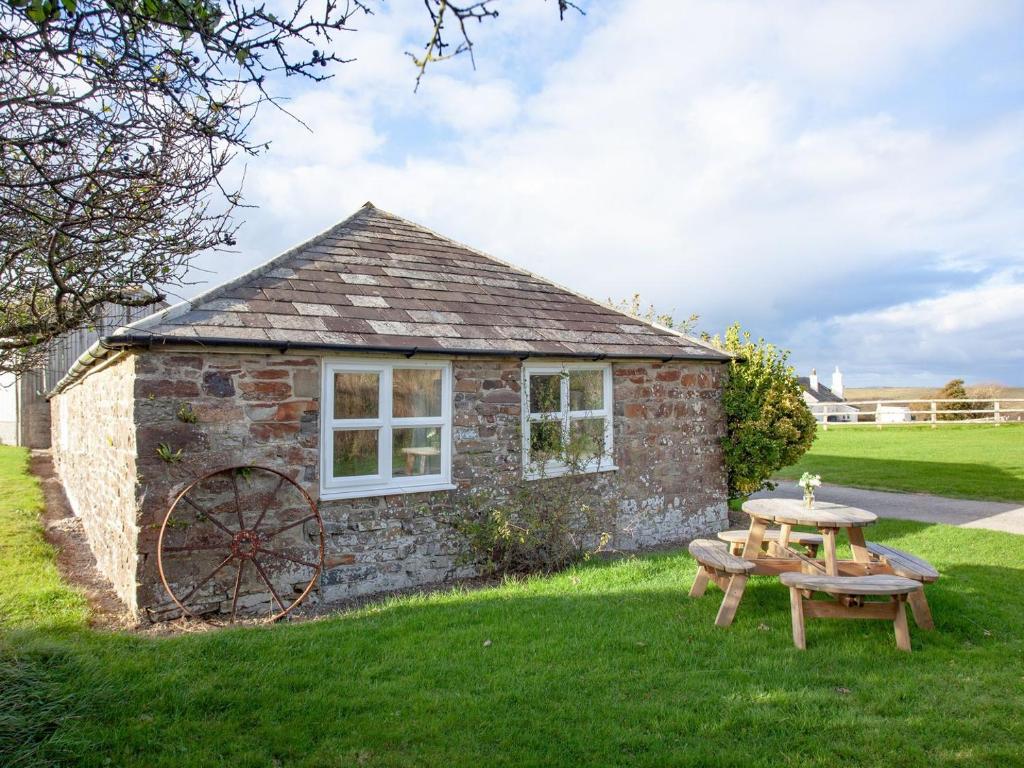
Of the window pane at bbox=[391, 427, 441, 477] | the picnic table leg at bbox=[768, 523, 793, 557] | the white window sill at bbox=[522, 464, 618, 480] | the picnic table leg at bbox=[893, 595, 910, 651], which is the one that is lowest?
the picnic table leg at bbox=[893, 595, 910, 651]

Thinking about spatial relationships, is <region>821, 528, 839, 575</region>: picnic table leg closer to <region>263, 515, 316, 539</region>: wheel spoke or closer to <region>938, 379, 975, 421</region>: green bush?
<region>263, 515, 316, 539</region>: wheel spoke

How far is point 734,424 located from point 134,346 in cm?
864

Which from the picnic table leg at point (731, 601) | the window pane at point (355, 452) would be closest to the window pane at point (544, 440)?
the window pane at point (355, 452)

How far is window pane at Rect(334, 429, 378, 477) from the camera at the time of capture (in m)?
7.68

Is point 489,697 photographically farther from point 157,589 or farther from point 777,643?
point 157,589

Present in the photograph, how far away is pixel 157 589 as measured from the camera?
6.61 metres

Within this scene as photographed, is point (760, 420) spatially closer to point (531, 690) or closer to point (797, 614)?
point (797, 614)

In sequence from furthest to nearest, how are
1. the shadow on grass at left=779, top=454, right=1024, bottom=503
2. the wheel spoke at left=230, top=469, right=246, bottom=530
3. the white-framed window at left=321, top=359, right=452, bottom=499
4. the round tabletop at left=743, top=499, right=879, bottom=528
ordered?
the shadow on grass at left=779, top=454, right=1024, bottom=503 → the white-framed window at left=321, top=359, right=452, bottom=499 → the wheel spoke at left=230, top=469, right=246, bottom=530 → the round tabletop at left=743, top=499, right=879, bottom=528

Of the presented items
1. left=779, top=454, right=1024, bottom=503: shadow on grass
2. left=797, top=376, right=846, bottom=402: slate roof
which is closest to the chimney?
left=797, top=376, right=846, bottom=402: slate roof

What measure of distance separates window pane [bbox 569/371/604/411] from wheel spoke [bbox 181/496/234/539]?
15.2ft

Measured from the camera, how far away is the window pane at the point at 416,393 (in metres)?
8.07

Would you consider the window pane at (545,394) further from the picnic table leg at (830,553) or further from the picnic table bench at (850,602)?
the picnic table bench at (850,602)

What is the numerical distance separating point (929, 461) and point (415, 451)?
16135 millimetres

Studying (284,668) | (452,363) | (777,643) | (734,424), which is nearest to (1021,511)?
(734,424)
